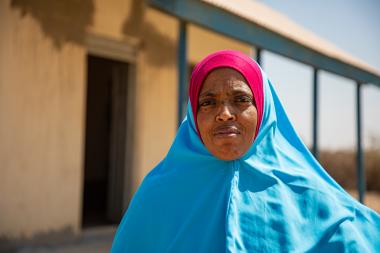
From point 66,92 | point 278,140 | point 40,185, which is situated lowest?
point 40,185

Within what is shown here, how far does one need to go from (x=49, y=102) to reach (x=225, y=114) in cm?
365

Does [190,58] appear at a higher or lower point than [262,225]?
higher

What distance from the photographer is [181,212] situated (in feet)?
5.31

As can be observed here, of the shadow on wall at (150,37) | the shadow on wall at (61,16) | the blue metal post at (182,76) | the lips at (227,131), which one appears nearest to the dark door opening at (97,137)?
the shadow on wall at (150,37)

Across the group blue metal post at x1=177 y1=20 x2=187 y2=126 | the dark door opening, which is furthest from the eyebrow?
the dark door opening

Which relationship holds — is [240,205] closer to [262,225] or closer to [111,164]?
[262,225]

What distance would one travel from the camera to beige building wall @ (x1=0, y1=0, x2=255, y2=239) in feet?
14.4

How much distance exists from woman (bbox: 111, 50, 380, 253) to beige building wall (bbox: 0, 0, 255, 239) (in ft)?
10.1

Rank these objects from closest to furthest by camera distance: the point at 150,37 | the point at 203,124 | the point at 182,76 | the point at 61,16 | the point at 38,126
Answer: the point at 203,124, the point at 182,76, the point at 38,126, the point at 61,16, the point at 150,37

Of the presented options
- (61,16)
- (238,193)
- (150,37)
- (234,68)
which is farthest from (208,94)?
→ (150,37)

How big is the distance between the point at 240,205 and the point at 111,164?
188 inches

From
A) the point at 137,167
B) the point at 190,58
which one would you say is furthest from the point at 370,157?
the point at 137,167

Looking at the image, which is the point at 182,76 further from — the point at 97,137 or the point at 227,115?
the point at 97,137

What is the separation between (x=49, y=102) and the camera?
477 centimetres
